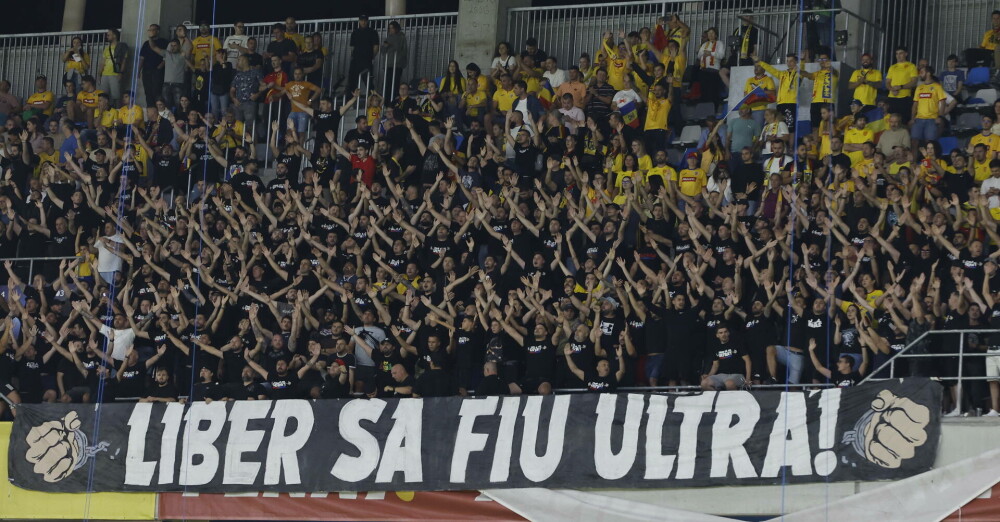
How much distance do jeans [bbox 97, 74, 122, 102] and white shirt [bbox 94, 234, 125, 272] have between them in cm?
411

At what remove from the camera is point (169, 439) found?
19.0m

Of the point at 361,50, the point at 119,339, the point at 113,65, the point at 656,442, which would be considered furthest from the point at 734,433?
the point at 113,65

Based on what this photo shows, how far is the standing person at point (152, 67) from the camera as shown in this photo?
80.9ft

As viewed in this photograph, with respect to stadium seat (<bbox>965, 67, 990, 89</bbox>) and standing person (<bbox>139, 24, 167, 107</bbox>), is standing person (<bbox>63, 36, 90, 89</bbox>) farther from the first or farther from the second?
stadium seat (<bbox>965, 67, 990, 89</bbox>)

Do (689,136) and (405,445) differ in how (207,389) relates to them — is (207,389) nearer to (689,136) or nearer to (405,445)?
(405,445)

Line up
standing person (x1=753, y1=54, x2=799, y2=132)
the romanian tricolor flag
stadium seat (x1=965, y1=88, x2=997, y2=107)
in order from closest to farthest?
stadium seat (x1=965, y1=88, x2=997, y2=107) → standing person (x1=753, y1=54, x2=799, y2=132) → the romanian tricolor flag

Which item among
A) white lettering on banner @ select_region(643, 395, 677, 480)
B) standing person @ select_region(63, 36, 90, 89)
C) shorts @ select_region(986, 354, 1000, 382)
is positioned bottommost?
white lettering on banner @ select_region(643, 395, 677, 480)

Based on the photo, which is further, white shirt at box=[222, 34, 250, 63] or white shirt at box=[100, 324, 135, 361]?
white shirt at box=[222, 34, 250, 63]

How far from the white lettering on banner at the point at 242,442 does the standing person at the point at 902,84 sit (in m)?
7.31

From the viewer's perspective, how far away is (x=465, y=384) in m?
18.8

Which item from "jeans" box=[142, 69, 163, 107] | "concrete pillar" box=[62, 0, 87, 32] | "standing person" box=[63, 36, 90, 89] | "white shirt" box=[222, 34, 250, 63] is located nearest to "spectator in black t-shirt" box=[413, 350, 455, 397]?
"white shirt" box=[222, 34, 250, 63]

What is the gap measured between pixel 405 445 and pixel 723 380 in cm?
310

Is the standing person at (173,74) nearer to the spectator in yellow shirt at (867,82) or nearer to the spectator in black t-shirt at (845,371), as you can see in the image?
the spectator in yellow shirt at (867,82)

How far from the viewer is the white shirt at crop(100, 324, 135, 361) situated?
2042cm
